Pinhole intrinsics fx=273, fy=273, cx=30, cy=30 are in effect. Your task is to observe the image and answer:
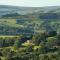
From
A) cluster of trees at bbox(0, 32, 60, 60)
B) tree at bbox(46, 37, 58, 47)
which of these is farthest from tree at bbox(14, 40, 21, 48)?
tree at bbox(46, 37, 58, 47)

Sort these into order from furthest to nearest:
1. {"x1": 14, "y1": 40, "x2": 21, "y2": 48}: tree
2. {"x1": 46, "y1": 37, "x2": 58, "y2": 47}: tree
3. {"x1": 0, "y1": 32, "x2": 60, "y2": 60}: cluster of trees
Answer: {"x1": 14, "y1": 40, "x2": 21, "y2": 48}: tree < {"x1": 46, "y1": 37, "x2": 58, "y2": 47}: tree < {"x1": 0, "y1": 32, "x2": 60, "y2": 60}: cluster of trees

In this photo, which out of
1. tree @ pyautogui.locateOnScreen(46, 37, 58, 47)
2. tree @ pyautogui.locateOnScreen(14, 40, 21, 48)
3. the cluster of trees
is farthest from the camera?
tree @ pyautogui.locateOnScreen(14, 40, 21, 48)

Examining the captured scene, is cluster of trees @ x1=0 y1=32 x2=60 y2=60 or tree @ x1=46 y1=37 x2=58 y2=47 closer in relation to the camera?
cluster of trees @ x1=0 y1=32 x2=60 y2=60

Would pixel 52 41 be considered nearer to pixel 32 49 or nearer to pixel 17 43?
pixel 17 43

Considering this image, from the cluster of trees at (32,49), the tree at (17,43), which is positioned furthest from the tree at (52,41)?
the tree at (17,43)

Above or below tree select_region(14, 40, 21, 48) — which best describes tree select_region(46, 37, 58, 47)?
above

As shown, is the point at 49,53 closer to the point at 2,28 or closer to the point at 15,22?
the point at 2,28

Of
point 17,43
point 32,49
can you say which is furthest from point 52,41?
point 32,49

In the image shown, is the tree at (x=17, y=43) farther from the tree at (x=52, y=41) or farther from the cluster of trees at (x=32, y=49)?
the tree at (x=52, y=41)

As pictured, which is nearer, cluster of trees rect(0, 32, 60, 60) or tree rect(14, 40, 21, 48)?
cluster of trees rect(0, 32, 60, 60)

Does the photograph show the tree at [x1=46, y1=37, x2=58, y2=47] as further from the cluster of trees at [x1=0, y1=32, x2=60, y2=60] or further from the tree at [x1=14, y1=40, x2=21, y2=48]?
the tree at [x1=14, y1=40, x2=21, y2=48]

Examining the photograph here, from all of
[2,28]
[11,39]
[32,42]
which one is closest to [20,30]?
[2,28]
